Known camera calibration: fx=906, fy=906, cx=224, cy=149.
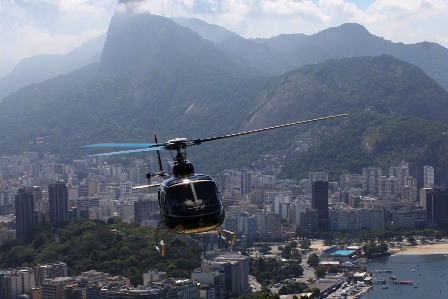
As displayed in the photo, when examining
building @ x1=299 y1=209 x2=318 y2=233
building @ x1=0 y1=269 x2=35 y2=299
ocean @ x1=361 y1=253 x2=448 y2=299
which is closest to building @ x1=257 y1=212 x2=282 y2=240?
building @ x1=299 y1=209 x2=318 y2=233

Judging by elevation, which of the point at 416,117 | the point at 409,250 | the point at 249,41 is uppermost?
the point at 249,41

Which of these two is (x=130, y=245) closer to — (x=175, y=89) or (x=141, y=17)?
(x=175, y=89)

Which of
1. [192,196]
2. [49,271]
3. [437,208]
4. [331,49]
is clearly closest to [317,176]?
[437,208]

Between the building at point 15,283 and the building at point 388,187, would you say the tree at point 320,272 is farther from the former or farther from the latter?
the building at point 388,187

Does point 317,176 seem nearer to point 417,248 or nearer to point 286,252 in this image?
point 417,248

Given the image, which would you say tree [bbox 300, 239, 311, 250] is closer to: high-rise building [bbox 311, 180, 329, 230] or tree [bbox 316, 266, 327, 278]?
high-rise building [bbox 311, 180, 329, 230]

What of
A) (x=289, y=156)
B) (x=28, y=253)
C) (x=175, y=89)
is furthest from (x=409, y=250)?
(x=175, y=89)
